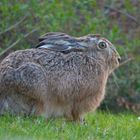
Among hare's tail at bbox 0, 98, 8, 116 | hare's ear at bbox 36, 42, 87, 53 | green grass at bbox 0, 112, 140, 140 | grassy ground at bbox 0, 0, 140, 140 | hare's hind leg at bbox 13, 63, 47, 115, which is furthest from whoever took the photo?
grassy ground at bbox 0, 0, 140, 140

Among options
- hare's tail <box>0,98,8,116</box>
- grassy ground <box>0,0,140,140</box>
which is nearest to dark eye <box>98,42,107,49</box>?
grassy ground <box>0,0,140,140</box>

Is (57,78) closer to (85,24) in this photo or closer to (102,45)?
(102,45)

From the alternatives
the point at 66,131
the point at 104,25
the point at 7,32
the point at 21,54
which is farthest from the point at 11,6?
the point at 66,131

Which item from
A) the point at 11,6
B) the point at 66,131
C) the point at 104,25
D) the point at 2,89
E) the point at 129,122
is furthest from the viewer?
the point at 104,25

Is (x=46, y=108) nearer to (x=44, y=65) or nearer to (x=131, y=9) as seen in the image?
(x=44, y=65)

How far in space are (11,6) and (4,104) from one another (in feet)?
12.8

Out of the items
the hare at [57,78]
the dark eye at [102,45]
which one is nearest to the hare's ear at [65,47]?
the hare at [57,78]

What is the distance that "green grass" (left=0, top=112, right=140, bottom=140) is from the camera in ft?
23.9

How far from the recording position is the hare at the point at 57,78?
320 inches

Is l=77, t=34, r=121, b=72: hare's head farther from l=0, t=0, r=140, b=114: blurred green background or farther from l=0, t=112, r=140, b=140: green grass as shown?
l=0, t=0, r=140, b=114: blurred green background

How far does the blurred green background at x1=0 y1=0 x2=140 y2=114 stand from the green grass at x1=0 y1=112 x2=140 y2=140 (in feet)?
12.0

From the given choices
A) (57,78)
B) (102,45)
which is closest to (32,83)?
(57,78)

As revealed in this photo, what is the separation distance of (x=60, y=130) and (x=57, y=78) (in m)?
0.79

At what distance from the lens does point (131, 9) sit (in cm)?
1323
